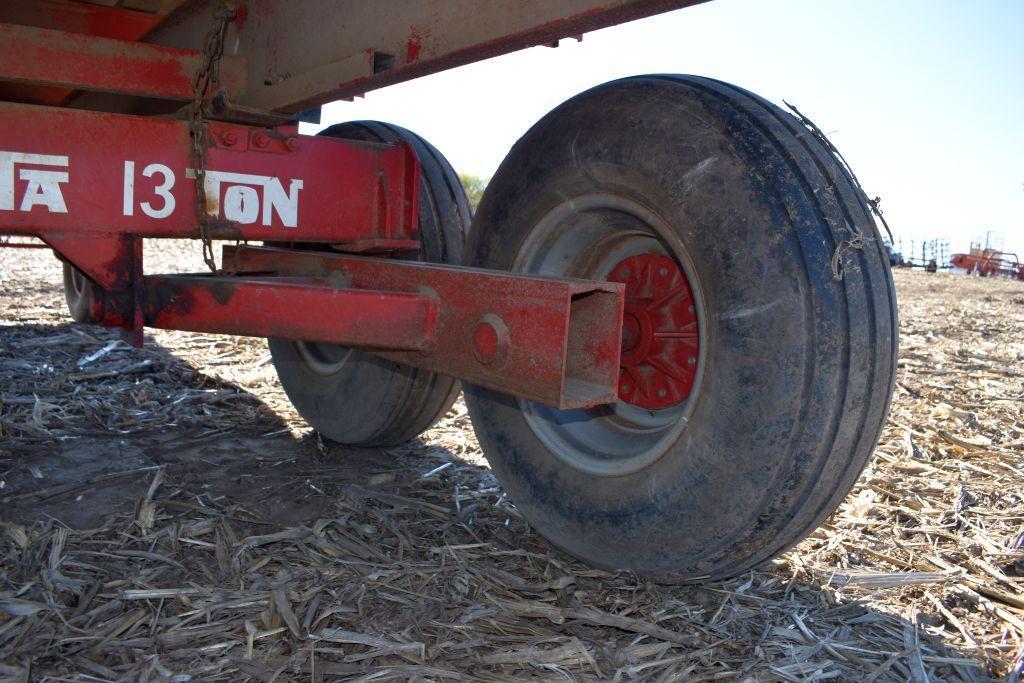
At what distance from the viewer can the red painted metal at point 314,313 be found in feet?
7.61

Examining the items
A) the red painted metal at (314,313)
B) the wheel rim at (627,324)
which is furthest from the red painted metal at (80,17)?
the wheel rim at (627,324)

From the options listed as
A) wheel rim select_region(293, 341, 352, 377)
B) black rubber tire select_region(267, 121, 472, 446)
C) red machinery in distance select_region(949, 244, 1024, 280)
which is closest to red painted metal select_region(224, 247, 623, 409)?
black rubber tire select_region(267, 121, 472, 446)

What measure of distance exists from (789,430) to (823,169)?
66cm

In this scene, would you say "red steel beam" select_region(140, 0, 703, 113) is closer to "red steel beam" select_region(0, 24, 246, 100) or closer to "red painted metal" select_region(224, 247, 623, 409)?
"red steel beam" select_region(0, 24, 246, 100)

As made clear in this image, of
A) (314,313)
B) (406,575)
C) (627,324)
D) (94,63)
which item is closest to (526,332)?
(627,324)

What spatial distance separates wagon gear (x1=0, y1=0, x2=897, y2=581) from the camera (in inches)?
78.2

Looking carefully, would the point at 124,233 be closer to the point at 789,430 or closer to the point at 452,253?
the point at 452,253

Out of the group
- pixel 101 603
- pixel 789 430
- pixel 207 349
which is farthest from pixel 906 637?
pixel 207 349

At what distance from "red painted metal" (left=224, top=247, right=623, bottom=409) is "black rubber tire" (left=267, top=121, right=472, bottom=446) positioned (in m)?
0.94

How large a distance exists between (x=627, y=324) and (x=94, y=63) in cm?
194

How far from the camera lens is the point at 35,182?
252 centimetres

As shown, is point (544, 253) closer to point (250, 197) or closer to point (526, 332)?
point (526, 332)

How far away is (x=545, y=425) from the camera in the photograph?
2.55 metres

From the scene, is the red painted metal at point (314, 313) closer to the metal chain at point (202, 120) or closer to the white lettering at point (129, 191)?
the metal chain at point (202, 120)
